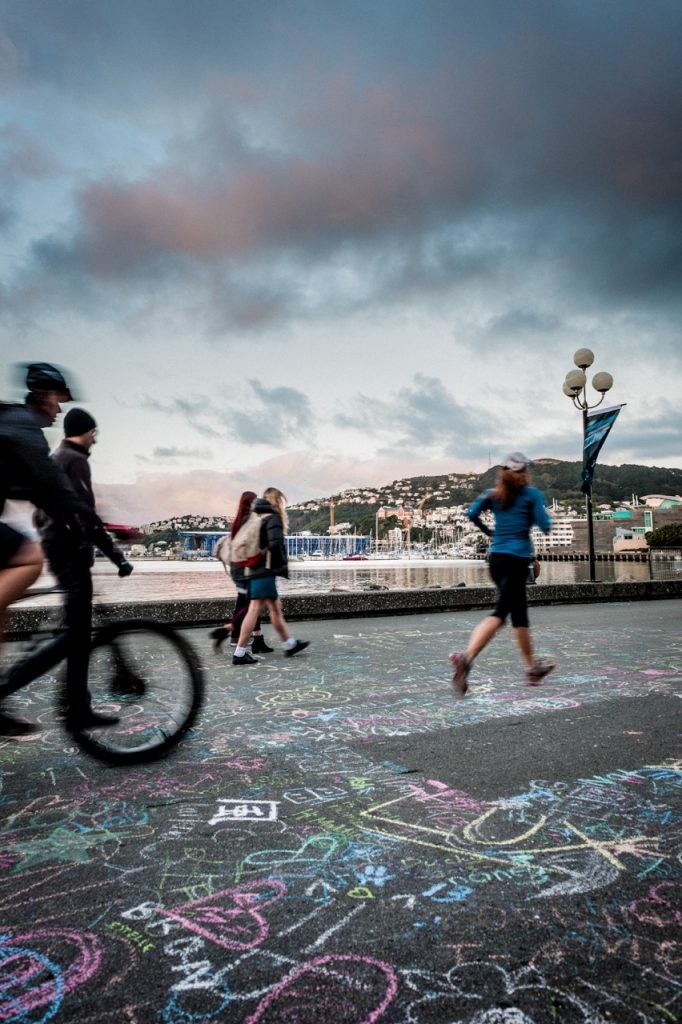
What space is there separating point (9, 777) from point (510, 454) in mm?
3973

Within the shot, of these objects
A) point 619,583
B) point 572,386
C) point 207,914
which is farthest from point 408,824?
point 572,386

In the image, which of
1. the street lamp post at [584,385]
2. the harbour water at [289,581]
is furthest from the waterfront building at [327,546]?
the street lamp post at [584,385]

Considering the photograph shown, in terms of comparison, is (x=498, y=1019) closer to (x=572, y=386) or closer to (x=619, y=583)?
(x=619, y=583)

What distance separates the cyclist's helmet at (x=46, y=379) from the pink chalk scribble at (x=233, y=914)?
2578mm

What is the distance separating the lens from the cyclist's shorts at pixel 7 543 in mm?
3213

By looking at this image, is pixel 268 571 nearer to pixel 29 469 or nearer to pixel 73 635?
pixel 73 635

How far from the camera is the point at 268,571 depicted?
748 centimetres

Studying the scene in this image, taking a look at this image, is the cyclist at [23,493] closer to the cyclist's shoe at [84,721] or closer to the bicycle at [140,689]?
the cyclist's shoe at [84,721]

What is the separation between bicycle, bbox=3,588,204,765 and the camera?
3732 mm

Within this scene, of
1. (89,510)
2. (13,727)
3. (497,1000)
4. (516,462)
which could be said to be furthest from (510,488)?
(497,1000)

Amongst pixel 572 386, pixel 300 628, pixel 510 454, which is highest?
pixel 572 386

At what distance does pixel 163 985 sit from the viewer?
72.4 inches

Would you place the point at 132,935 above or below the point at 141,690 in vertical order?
below

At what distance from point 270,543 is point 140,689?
3.71 metres
